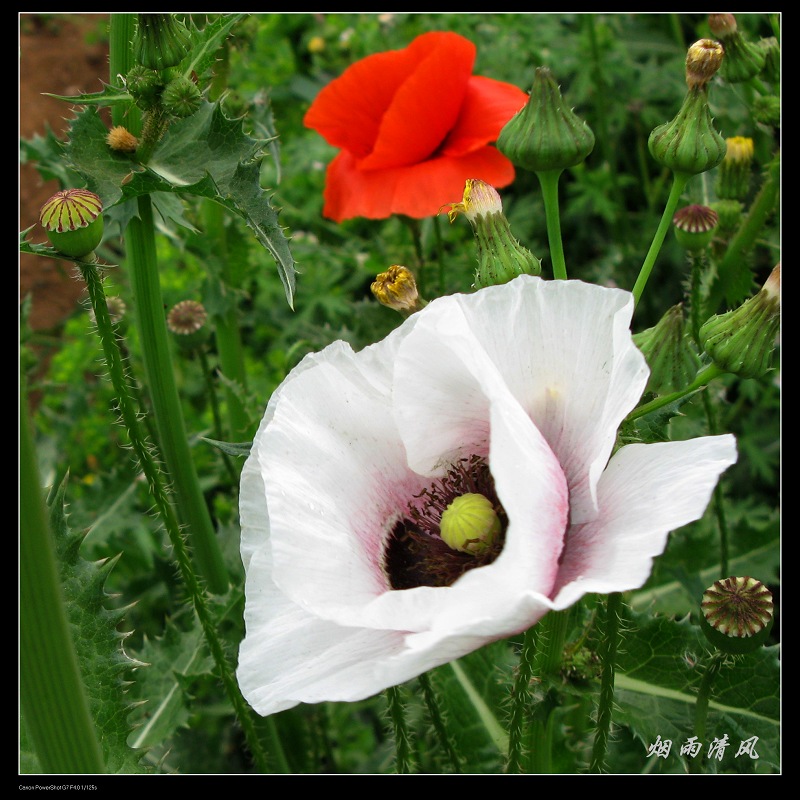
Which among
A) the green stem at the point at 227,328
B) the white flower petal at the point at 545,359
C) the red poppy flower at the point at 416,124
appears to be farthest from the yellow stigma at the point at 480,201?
the green stem at the point at 227,328

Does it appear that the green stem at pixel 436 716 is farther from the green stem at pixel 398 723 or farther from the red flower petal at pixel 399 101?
the red flower petal at pixel 399 101

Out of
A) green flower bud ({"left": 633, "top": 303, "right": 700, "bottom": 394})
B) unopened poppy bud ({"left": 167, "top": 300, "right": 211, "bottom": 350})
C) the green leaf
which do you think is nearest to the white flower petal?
green flower bud ({"left": 633, "top": 303, "right": 700, "bottom": 394})

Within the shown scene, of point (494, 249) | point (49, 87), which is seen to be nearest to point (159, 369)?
point (494, 249)

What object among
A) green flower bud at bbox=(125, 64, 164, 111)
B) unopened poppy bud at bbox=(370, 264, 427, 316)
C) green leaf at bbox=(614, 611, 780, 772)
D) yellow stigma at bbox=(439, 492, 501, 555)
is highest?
green flower bud at bbox=(125, 64, 164, 111)

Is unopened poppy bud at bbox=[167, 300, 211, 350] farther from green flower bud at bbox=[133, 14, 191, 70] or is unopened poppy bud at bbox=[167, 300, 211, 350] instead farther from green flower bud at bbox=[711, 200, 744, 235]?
green flower bud at bbox=[711, 200, 744, 235]

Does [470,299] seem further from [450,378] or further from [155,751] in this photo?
[155,751]

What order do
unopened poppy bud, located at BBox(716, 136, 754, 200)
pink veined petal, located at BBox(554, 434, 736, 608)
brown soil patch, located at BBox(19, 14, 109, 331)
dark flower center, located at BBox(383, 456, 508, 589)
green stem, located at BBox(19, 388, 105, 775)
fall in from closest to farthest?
green stem, located at BBox(19, 388, 105, 775) < pink veined petal, located at BBox(554, 434, 736, 608) < dark flower center, located at BBox(383, 456, 508, 589) < unopened poppy bud, located at BBox(716, 136, 754, 200) < brown soil patch, located at BBox(19, 14, 109, 331)

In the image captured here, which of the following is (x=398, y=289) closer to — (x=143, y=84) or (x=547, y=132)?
(x=547, y=132)
